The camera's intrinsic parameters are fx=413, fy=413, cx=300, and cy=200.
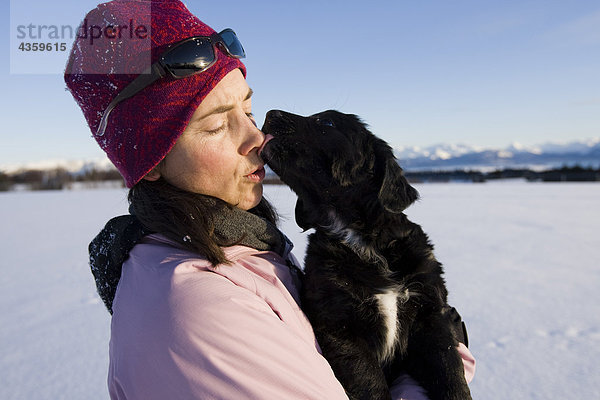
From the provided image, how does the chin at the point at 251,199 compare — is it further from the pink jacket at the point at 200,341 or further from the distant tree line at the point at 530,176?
the distant tree line at the point at 530,176

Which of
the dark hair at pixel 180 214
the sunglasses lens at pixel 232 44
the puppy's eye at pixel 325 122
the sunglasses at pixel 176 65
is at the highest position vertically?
the sunglasses lens at pixel 232 44

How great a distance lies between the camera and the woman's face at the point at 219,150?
151 cm

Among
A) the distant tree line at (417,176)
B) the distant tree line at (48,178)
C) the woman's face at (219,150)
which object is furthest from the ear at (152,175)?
the distant tree line at (48,178)

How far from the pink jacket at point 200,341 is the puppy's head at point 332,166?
86 centimetres

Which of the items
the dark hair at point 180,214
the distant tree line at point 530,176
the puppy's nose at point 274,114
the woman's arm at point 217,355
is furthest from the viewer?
the distant tree line at point 530,176

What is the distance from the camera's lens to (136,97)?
146 cm

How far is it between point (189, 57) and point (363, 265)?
3.68ft

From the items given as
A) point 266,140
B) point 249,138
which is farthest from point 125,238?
point 266,140

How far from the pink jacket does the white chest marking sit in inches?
23.8

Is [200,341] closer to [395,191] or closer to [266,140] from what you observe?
[266,140]

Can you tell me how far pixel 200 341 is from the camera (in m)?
1.05

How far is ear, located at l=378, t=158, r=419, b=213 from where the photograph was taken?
1944mm

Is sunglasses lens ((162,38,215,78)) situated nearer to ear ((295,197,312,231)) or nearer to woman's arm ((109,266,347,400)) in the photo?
woman's arm ((109,266,347,400))

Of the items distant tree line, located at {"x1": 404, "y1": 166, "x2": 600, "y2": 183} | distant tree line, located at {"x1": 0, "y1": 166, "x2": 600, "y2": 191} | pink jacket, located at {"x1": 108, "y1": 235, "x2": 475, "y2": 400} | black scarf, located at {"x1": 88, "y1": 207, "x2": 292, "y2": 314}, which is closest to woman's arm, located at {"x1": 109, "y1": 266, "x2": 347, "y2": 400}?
pink jacket, located at {"x1": 108, "y1": 235, "x2": 475, "y2": 400}
